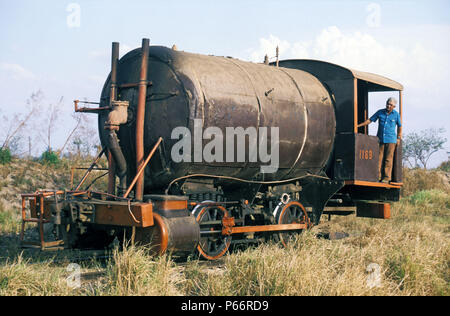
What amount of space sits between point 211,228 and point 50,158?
31.9 feet

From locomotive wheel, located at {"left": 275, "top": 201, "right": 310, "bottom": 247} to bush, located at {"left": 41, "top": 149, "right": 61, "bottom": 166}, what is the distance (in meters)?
9.16

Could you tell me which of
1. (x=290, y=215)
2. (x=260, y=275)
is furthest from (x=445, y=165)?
(x=260, y=275)

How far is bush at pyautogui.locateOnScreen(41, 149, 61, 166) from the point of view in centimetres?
1622

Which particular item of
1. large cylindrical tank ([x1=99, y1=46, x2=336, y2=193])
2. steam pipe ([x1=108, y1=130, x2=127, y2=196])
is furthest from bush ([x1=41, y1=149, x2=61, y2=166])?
steam pipe ([x1=108, y1=130, x2=127, y2=196])

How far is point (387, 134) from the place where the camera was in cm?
1090

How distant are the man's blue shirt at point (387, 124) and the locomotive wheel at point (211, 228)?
4281 mm

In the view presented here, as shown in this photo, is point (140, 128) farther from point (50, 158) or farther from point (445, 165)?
point (445, 165)

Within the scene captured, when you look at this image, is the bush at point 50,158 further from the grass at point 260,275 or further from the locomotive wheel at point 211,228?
the locomotive wheel at point 211,228

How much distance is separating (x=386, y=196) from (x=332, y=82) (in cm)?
290

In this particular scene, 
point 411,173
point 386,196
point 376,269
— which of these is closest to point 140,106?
point 376,269

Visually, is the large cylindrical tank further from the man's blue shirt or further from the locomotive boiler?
the man's blue shirt

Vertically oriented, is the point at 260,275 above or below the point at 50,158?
below
